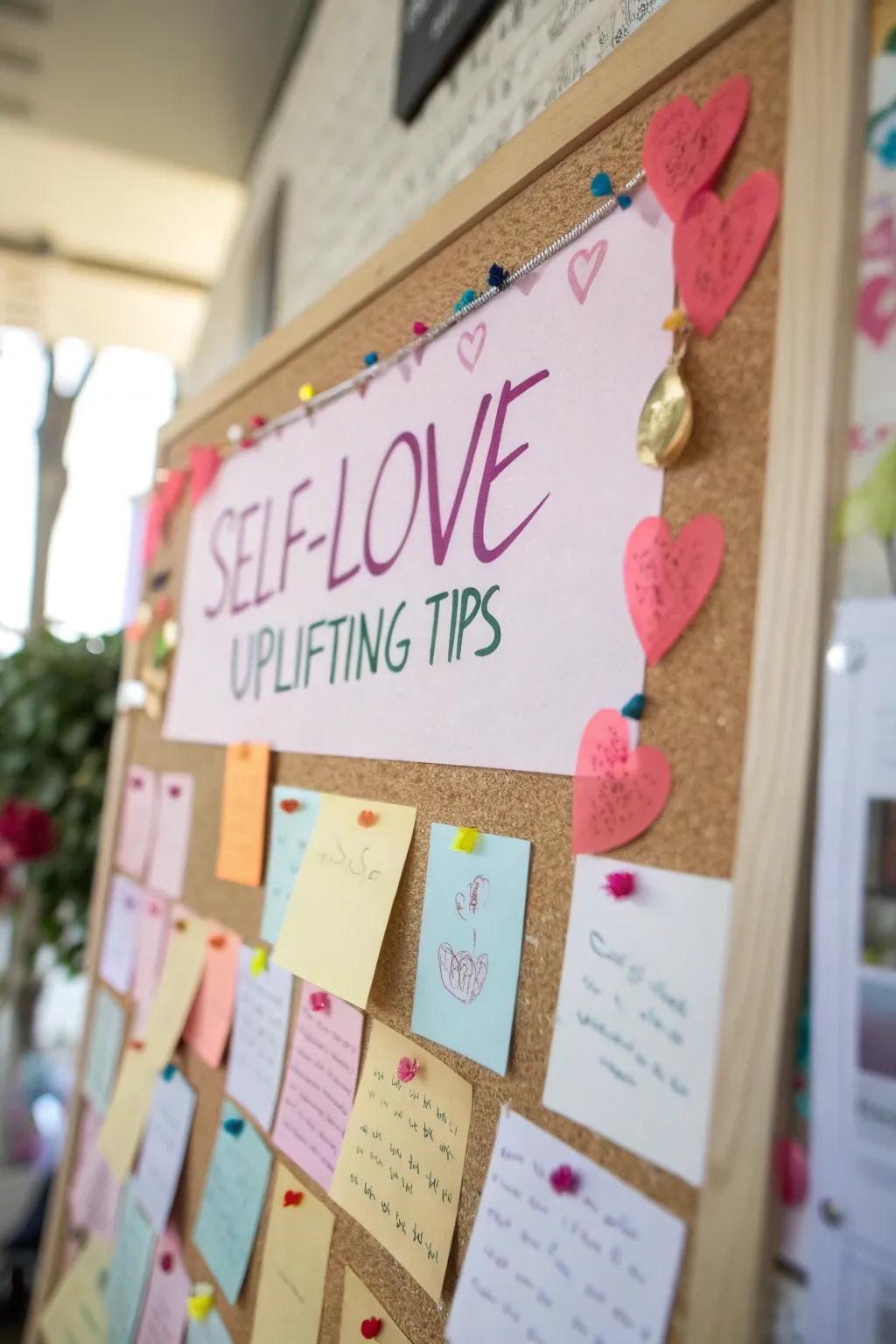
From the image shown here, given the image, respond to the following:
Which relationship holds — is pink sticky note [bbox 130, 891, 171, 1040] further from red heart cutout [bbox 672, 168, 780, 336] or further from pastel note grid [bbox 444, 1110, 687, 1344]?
red heart cutout [bbox 672, 168, 780, 336]

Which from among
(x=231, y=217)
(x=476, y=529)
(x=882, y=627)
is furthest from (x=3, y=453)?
(x=882, y=627)

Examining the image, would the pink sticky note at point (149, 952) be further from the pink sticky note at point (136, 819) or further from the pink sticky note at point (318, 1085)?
the pink sticky note at point (318, 1085)

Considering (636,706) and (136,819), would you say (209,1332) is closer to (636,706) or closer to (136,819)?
(136,819)

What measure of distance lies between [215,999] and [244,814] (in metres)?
0.17

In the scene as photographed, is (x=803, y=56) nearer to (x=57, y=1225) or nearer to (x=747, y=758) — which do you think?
(x=747, y=758)

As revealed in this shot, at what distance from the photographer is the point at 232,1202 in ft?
2.25

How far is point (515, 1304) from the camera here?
1.33 feet

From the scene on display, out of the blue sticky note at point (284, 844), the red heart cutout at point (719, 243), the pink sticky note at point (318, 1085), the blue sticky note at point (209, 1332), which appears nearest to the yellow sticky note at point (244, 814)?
the blue sticky note at point (284, 844)

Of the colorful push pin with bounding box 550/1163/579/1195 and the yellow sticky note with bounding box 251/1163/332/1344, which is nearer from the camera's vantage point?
the colorful push pin with bounding box 550/1163/579/1195

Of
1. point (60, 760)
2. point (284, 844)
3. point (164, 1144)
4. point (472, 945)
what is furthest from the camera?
point (60, 760)

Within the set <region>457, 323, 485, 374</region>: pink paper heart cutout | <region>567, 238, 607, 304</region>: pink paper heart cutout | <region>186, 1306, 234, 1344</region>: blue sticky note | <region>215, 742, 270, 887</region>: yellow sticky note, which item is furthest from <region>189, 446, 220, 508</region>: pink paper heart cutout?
<region>186, 1306, 234, 1344</region>: blue sticky note

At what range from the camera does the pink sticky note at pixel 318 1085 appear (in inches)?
22.3

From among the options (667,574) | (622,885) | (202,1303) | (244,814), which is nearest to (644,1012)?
(622,885)

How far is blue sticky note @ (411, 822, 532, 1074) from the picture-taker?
0.45 meters
